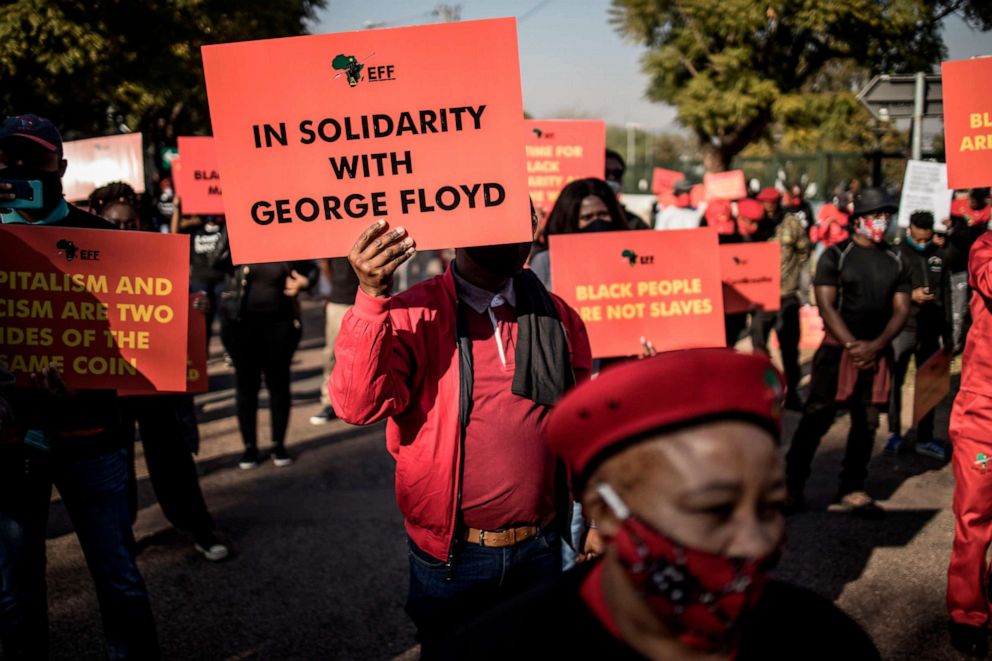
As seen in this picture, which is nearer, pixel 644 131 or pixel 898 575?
pixel 898 575

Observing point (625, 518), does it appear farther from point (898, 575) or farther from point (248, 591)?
point (898, 575)

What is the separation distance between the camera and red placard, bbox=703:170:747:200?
10.1 metres

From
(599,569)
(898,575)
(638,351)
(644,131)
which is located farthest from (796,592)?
(644,131)

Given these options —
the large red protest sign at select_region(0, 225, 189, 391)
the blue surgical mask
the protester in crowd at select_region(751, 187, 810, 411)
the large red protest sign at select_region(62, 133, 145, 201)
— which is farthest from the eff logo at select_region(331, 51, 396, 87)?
the protester in crowd at select_region(751, 187, 810, 411)

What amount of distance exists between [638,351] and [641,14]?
933 inches

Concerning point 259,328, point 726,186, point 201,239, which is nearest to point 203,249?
point 201,239

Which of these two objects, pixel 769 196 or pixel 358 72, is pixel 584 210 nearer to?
pixel 358 72

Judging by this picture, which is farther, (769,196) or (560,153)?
(769,196)

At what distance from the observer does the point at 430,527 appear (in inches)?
99.1

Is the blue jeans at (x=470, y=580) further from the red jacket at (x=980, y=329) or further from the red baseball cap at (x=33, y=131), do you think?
the red jacket at (x=980, y=329)

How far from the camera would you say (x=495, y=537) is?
250 cm

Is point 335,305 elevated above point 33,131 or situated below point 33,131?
below

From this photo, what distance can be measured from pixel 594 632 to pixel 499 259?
1.43 meters

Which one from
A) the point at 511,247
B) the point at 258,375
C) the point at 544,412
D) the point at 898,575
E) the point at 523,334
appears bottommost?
the point at 898,575
